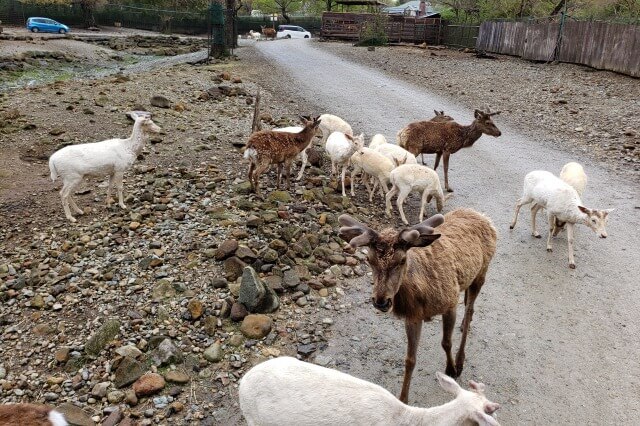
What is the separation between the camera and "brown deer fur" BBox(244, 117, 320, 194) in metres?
8.59

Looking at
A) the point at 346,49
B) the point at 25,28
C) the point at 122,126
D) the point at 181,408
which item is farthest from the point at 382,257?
the point at 25,28

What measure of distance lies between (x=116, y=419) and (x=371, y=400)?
8.16 ft

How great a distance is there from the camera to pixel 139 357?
504 centimetres

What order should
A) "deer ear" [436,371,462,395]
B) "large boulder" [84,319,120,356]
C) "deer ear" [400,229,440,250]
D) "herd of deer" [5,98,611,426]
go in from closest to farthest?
"herd of deer" [5,98,611,426]
"deer ear" [436,371,462,395]
"deer ear" [400,229,440,250]
"large boulder" [84,319,120,356]

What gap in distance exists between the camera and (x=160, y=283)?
6129 millimetres

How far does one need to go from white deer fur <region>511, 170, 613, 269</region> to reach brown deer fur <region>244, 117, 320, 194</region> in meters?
4.26

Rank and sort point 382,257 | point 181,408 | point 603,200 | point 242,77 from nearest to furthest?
point 382,257, point 181,408, point 603,200, point 242,77

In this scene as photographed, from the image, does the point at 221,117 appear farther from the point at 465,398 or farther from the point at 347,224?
the point at 465,398

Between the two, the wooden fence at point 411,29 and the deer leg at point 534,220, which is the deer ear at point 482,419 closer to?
the deer leg at point 534,220

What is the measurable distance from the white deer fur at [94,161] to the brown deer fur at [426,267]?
17.6 ft

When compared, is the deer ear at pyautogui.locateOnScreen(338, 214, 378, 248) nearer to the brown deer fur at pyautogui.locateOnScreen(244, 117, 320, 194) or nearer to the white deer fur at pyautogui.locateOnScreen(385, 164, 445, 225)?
the white deer fur at pyautogui.locateOnScreen(385, 164, 445, 225)

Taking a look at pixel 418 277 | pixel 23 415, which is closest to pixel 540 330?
pixel 418 277

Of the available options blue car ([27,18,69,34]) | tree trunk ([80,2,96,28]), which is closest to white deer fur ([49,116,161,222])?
blue car ([27,18,69,34])

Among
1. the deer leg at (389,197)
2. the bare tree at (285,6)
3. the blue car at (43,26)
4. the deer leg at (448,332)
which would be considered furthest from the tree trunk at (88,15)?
the deer leg at (448,332)
